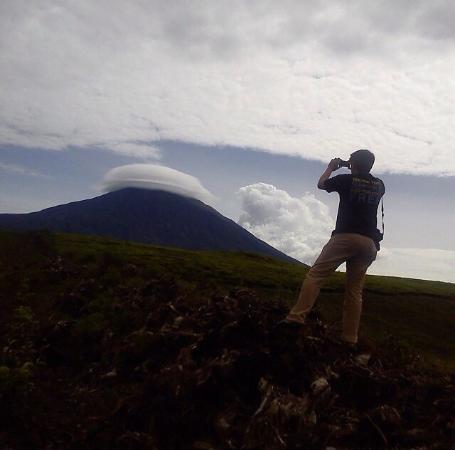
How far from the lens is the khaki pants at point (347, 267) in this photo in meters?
10.1

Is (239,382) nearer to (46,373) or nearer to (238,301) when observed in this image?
(238,301)

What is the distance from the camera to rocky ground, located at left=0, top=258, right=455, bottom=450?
6.91m

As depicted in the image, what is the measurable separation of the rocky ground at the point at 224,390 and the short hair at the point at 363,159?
137 inches

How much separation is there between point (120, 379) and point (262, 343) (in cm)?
295

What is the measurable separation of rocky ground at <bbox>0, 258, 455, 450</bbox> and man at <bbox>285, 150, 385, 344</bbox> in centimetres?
72

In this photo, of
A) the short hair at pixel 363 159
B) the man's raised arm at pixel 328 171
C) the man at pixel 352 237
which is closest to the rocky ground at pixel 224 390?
the man at pixel 352 237

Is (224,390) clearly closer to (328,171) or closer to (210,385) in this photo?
(210,385)

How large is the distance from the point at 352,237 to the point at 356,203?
2.38ft

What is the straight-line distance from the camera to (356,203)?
34.0ft

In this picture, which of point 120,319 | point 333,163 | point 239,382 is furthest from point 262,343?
point 120,319

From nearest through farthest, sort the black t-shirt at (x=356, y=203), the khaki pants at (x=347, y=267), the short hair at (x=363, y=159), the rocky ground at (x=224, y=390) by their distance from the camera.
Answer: the rocky ground at (x=224, y=390) → the khaki pants at (x=347, y=267) → the black t-shirt at (x=356, y=203) → the short hair at (x=363, y=159)

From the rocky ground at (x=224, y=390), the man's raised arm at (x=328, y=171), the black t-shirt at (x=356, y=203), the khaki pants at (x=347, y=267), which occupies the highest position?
the man's raised arm at (x=328, y=171)

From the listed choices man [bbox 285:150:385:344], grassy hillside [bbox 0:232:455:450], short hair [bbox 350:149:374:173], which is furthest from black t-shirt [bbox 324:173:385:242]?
grassy hillside [bbox 0:232:455:450]

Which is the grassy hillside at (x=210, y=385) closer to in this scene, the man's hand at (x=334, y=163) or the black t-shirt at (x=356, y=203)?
the black t-shirt at (x=356, y=203)
